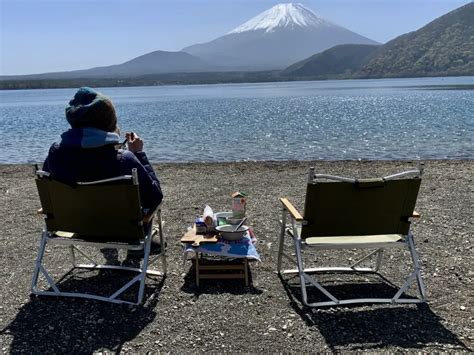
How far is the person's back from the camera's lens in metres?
4.24

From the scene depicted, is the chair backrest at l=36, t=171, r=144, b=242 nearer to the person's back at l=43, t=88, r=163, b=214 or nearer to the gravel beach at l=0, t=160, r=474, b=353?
the person's back at l=43, t=88, r=163, b=214

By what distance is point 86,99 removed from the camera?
4.38m

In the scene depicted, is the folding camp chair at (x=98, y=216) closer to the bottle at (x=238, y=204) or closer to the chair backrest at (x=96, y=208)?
the chair backrest at (x=96, y=208)

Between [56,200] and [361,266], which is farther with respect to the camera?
[361,266]

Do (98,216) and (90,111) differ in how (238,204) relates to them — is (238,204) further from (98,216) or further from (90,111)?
(90,111)

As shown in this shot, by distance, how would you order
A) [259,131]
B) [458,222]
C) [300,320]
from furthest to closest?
[259,131] → [458,222] → [300,320]

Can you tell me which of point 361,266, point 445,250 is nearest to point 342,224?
point 361,266

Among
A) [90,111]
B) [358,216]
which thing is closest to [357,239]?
[358,216]

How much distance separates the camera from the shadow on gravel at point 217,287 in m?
4.61

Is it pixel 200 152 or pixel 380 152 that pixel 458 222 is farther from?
pixel 200 152

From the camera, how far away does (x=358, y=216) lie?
13.9ft

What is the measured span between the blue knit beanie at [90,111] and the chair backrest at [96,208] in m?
0.54

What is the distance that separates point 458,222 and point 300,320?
3.84 metres

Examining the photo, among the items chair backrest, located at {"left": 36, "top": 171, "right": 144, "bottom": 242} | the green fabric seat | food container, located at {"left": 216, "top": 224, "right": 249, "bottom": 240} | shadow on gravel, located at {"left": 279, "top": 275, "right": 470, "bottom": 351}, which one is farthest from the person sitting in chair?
shadow on gravel, located at {"left": 279, "top": 275, "right": 470, "bottom": 351}
